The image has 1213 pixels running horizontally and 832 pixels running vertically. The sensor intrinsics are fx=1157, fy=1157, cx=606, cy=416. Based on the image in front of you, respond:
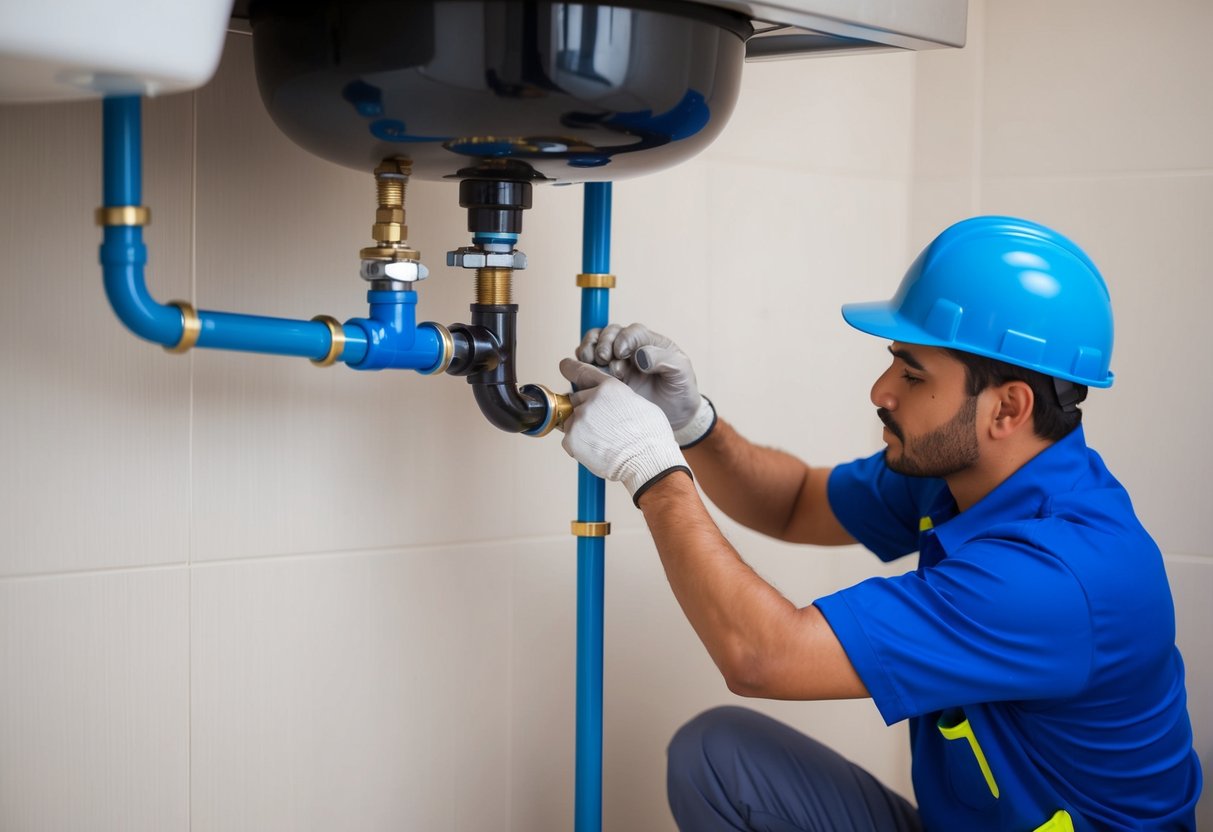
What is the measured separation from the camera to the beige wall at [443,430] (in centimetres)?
100

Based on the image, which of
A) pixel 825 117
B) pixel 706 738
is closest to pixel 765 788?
pixel 706 738

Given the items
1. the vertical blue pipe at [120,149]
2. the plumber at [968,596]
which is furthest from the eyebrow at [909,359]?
the vertical blue pipe at [120,149]

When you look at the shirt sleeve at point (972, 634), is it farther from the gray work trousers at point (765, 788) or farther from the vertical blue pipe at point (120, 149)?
the vertical blue pipe at point (120, 149)

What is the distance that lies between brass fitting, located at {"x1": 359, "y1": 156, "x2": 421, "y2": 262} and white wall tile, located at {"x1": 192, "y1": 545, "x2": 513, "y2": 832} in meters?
0.34

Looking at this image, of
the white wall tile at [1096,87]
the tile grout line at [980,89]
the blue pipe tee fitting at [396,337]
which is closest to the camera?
the blue pipe tee fitting at [396,337]

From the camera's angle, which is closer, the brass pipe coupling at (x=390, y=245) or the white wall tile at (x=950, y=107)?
the brass pipe coupling at (x=390, y=245)

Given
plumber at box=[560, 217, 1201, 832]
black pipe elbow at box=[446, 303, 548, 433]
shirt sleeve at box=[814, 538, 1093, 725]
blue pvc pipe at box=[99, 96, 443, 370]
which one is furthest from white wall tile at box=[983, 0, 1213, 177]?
blue pvc pipe at box=[99, 96, 443, 370]

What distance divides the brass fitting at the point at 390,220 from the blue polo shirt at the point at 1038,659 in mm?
461

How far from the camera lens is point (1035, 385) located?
1062mm

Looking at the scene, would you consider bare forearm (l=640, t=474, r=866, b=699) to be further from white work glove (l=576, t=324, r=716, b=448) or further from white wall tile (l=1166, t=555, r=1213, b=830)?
white wall tile (l=1166, t=555, r=1213, b=830)

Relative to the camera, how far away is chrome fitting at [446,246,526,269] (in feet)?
3.29

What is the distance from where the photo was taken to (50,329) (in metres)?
0.98

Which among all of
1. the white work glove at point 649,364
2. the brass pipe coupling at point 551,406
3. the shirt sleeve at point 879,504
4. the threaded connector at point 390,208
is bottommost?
the shirt sleeve at point 879,504

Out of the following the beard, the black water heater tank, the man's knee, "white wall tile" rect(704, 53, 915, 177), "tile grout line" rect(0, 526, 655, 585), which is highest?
"white wall tile" rect(704, 53, 915, 177)
